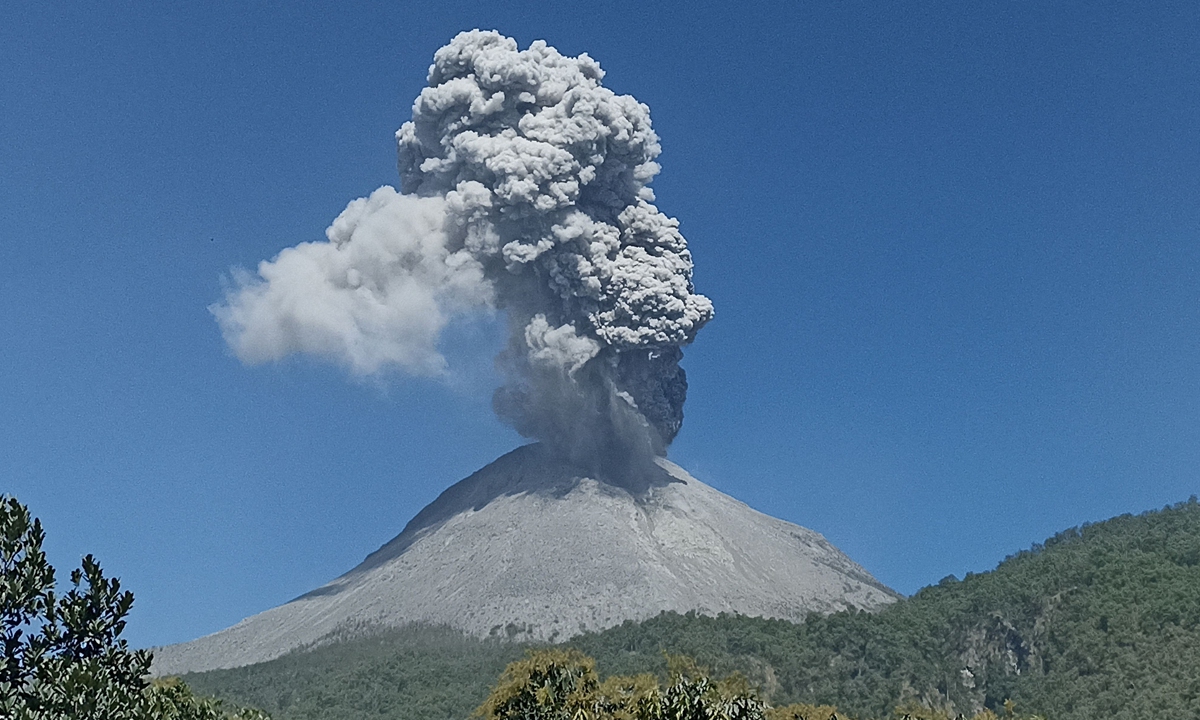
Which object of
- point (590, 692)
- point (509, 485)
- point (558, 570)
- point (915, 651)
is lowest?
point (590, 692)

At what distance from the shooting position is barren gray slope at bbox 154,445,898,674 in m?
111

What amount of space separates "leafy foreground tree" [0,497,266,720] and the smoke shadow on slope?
106333 millimetres

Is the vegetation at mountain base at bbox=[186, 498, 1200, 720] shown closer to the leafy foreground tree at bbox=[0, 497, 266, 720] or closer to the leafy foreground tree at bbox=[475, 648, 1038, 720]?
the leafy foreground tree at bbox=[475, 648, 1038, 720]

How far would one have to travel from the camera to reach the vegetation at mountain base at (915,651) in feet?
248

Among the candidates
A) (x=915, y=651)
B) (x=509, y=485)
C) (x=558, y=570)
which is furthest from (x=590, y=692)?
(x=509, y=485)

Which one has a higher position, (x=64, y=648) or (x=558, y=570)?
(x=558, y=570)

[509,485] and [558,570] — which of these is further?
[509,485]

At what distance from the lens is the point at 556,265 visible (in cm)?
11044

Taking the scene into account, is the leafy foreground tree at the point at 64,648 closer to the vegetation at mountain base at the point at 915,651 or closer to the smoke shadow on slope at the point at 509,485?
the vegetation at mountain base at the point at 915,651

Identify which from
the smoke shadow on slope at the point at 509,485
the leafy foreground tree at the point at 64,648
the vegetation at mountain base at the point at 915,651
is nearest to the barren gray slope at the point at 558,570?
the smoke shadow on slope at the point at 509,485

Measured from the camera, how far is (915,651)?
295ft

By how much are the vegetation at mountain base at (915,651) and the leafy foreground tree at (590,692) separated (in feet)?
150

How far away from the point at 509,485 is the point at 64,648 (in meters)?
114

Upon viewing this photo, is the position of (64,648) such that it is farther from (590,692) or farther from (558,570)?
(558,570)
